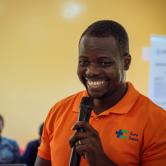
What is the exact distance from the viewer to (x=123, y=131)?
1.41 meters

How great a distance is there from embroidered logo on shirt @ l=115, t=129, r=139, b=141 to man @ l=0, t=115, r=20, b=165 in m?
3.48

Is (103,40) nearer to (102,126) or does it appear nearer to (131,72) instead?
(102,126)

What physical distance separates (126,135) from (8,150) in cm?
359

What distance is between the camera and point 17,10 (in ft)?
16.4

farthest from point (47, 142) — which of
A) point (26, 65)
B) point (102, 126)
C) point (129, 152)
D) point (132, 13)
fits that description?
point (132, 13)

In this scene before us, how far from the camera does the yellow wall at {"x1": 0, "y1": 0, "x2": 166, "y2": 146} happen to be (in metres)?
4.99

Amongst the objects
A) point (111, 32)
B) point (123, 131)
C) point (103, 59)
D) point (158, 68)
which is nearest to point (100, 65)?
point (103, 59)

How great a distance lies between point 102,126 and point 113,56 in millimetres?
262

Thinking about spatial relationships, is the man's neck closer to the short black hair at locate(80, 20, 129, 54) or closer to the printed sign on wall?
the short black hair at locate(80, 20, 129, 54)

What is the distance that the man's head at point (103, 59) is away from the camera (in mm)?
1400

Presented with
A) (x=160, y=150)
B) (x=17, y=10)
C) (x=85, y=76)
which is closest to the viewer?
(x=160, y=150)

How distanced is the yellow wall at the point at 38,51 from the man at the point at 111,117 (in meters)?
3.49

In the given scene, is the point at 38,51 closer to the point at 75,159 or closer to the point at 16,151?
the point at 16,151

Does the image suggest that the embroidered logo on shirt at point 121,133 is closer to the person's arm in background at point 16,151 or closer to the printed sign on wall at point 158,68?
the printed sign on wall at point 158,68
